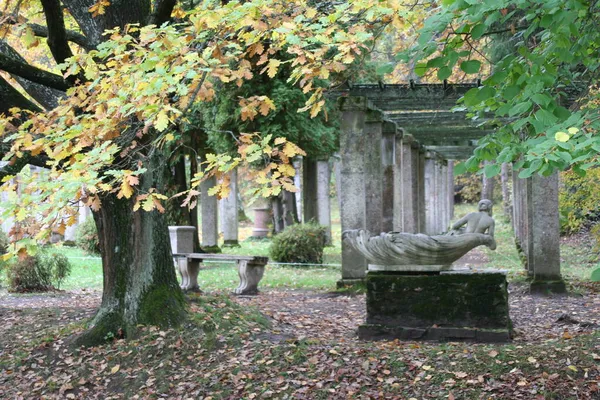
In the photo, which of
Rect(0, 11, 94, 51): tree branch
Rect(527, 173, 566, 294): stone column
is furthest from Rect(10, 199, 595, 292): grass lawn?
Rect(0, 11, 94, 51): tree branch

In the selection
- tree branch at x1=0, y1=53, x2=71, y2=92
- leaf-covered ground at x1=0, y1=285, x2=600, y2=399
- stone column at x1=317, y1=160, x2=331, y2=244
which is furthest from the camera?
stone column at x1=317, y1=160, x2=331, y2=244

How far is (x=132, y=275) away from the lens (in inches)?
364

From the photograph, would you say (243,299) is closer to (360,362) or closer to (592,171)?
(360,362)

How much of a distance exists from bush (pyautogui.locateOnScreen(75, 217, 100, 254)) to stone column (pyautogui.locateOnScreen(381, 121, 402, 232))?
33.6 feet

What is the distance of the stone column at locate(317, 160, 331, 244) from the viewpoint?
2795cm

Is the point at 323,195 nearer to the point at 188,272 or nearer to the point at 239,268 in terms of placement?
the point at 239,268

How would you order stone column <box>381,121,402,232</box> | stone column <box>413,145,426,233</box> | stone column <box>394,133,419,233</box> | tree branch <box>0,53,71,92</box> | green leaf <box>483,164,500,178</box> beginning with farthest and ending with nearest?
stone column <box>413,145,426,233</box> → stone column <box>394,133,419,233</box> → stone column <box>381,121,402,232</box> → tree branch <box>0,53,71,92</box> → green leaf <box>483,164,500,178</box>

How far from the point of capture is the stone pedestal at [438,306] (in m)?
9.12

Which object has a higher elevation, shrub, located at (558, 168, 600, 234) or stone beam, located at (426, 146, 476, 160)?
stone beam, located at (426, 146, 476, 160)

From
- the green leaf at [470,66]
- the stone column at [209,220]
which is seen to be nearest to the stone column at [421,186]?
the stone column at [209,220]

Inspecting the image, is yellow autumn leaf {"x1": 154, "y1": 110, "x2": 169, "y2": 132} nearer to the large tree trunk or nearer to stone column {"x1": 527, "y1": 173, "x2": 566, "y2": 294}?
the large tree trunk

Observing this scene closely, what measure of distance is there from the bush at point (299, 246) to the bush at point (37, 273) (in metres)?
Answer: 6.38

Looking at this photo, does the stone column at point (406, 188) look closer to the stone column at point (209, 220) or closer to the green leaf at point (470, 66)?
the stone column at point (209, 220)

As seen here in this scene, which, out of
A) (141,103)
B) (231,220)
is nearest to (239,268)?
(141,103)
